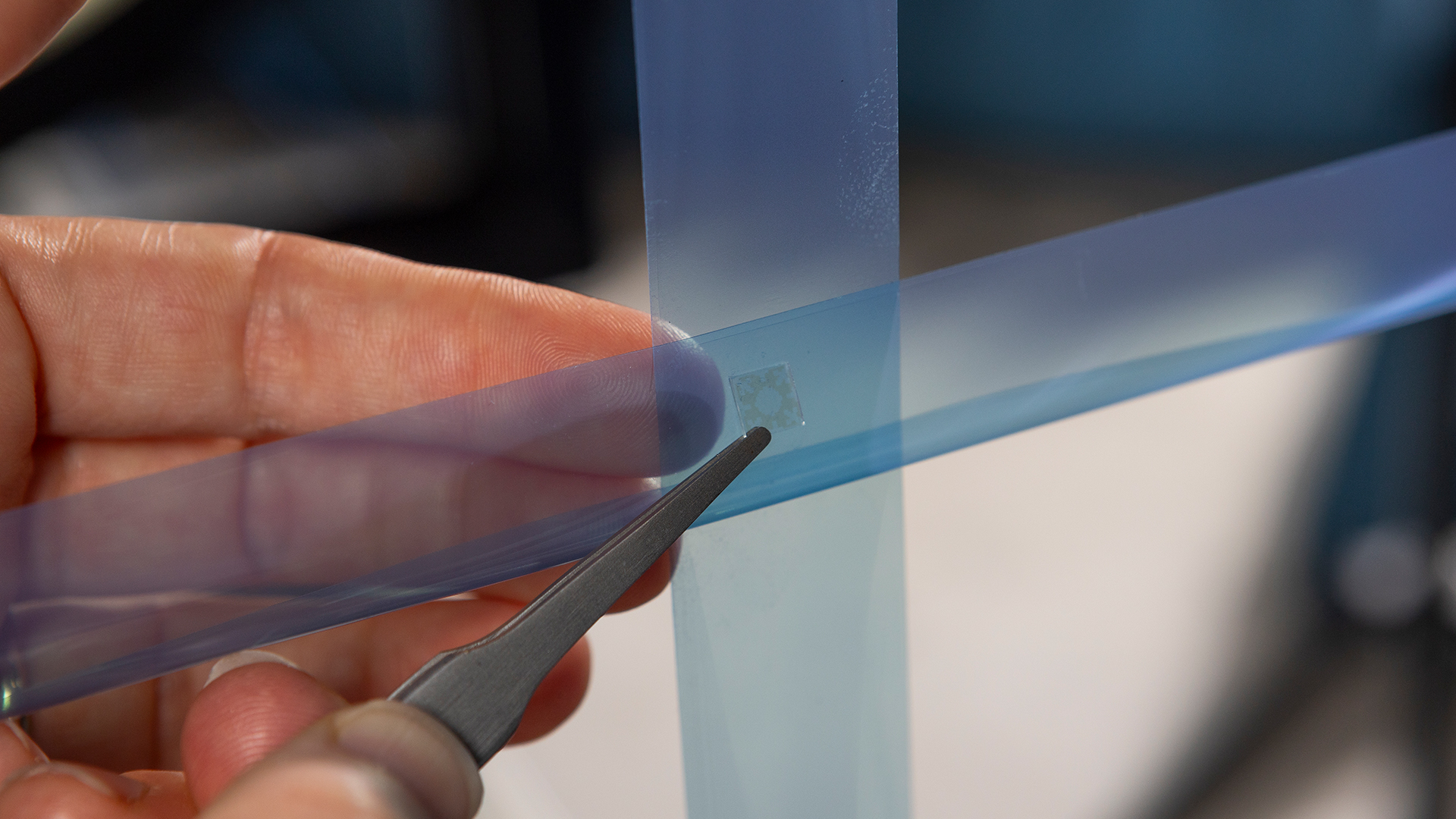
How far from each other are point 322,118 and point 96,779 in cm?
49

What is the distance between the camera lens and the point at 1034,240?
2.39ft

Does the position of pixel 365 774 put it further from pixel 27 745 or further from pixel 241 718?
pixel 27 745

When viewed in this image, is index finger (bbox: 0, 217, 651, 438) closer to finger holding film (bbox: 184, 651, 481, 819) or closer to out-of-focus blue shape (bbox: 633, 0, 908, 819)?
out-of-focus blue shape (bbox: 633, 0, 908, 819)

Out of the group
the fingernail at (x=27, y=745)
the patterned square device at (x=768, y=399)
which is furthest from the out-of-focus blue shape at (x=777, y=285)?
the fingernail at (x=27, y=745)

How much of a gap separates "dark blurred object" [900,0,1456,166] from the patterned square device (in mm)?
435

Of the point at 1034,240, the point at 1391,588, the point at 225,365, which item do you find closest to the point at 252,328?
the point at 225,365

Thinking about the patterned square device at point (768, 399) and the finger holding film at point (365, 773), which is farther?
the patterned square device at point (768, 399)

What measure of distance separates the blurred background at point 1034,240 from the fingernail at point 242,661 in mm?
229

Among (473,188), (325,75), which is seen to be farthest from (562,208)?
(325,75)

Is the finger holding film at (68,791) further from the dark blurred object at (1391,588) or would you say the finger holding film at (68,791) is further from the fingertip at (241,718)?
the dark blurred object at (1391,588)

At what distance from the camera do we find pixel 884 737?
0.35 metres

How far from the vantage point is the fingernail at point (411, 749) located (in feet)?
0.61

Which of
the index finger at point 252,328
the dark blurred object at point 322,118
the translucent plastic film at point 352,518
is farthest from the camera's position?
the dark blurred object at point 322,118

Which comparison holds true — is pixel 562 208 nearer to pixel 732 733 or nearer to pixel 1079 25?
pixel 1079 25
